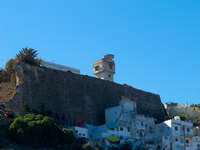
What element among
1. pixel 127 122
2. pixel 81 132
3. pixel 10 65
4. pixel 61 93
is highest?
pixel 10 65

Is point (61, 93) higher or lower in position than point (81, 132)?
higher

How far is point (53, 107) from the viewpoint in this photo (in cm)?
4216

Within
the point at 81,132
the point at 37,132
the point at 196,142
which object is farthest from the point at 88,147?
the point at 196,142

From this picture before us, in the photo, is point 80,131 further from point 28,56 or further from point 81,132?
point 28,56

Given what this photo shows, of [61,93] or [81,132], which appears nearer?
[81,132]

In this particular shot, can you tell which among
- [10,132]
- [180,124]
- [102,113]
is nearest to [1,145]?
[10,132]

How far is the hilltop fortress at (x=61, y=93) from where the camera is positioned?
40.7 metres

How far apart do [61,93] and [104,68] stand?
13.3 meters

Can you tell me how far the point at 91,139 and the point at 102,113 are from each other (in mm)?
6557

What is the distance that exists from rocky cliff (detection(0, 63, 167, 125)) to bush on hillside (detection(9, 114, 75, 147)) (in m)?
3.86

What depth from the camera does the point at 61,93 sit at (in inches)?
1719

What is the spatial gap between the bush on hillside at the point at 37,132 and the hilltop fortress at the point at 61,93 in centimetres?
376

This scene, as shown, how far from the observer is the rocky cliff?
40750mm

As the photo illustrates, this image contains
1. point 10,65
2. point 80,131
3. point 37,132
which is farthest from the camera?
point 10,65
